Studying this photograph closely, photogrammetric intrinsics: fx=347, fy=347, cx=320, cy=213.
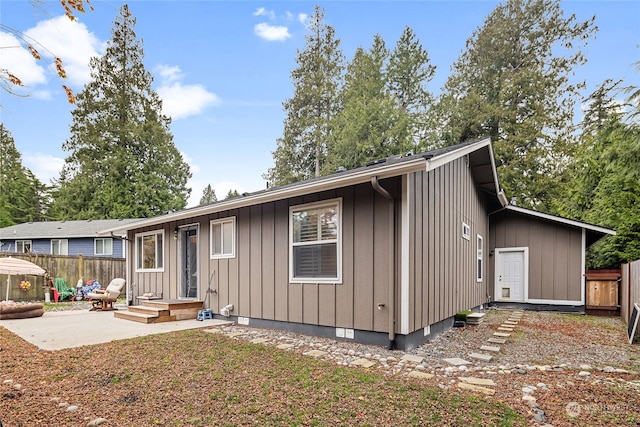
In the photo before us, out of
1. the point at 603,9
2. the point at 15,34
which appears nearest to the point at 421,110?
the point at 603,9

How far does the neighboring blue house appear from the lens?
62.6 ft

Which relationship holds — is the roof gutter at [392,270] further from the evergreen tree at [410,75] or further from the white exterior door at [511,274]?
the evergreen tree at [410,75]

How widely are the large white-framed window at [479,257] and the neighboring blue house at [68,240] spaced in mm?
17521

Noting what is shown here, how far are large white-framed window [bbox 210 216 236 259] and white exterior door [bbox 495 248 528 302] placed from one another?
7949mm

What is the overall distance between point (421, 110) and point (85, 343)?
18.4 metres

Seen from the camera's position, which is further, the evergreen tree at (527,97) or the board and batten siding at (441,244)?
the evergreen tree at (527,97)

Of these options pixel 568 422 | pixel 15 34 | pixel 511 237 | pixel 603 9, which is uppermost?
pixel 603 9

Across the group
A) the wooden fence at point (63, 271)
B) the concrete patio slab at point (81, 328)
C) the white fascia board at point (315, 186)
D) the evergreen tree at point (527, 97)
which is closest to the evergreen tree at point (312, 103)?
the evergreen tree at point (527, 97)

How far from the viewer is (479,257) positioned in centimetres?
930

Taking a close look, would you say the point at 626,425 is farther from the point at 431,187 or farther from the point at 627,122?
the point at 627,122

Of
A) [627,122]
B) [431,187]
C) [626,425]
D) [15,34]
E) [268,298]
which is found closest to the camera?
[15,34]

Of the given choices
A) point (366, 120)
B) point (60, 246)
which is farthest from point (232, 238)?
point (60, 246)

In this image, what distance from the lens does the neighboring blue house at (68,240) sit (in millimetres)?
19094

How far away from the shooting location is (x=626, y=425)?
101 inches
